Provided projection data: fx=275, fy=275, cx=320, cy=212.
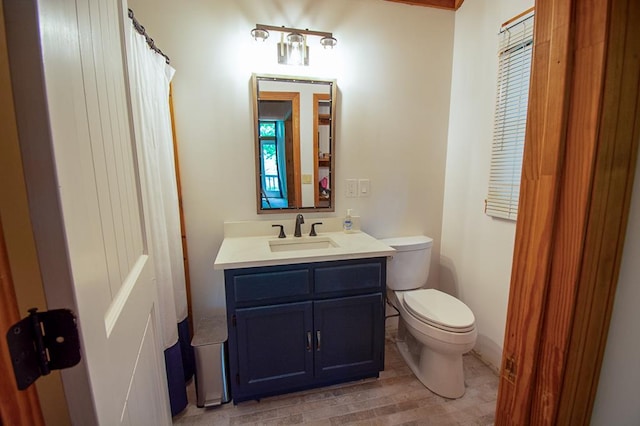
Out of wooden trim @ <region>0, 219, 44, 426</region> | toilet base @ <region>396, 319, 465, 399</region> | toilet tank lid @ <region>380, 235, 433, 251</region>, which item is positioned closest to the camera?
wooden trim @ <region>0, 219, 44, 426</region>

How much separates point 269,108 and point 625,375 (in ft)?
6.09

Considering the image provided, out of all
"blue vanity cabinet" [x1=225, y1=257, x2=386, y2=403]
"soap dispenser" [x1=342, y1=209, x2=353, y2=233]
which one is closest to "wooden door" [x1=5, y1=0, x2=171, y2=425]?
"blue vanity cabinet" [x1=225, y1=257, x2=386, y2=403]

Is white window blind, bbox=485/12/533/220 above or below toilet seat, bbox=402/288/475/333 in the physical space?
above

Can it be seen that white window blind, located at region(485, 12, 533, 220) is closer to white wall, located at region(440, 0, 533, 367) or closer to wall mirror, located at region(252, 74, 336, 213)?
white wall, located at region(440, 0, 533, 367)

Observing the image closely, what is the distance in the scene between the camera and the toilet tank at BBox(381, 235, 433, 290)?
193cm

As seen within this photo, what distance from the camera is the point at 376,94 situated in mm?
1993

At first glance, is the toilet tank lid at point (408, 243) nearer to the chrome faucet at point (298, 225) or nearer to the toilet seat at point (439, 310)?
the toilet seat at point (439, 310)

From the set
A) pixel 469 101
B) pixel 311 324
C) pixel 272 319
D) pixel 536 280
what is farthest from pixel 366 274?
pixel 469 101

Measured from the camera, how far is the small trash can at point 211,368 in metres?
1.52

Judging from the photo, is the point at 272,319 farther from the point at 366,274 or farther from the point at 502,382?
the point at 502,382

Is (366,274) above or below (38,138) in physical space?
below

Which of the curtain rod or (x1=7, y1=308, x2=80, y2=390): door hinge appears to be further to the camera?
the curtain rod

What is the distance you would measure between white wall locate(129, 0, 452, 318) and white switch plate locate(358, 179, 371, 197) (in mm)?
44

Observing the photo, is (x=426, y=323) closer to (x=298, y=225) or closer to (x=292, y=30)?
(x=298, y=225)
